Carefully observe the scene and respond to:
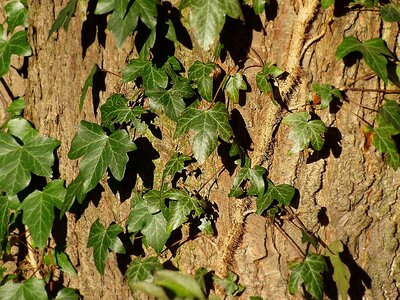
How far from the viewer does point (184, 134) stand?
4.82ft

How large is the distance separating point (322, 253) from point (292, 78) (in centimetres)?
55

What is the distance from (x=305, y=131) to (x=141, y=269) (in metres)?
0.73

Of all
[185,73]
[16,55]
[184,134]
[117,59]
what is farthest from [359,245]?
[16,55]

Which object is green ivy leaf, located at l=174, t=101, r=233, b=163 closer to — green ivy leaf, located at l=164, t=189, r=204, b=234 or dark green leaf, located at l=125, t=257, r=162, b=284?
green ivy leaf, located at l=164, t=189, r=204, b=234

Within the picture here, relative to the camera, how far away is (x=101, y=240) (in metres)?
1.67

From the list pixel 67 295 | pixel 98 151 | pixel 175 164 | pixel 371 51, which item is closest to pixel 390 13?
pixel 371 51

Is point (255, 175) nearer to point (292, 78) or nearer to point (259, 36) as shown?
point (292, 78)

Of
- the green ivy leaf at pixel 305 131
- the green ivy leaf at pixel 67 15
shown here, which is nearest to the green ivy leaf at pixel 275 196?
Answer: the green ivy leaf at pixel 305 131

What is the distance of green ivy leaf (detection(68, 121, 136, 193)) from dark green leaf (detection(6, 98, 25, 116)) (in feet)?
1.67

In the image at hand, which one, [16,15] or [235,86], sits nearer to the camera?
[235,86]

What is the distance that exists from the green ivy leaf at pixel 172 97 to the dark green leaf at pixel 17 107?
72 centimetres

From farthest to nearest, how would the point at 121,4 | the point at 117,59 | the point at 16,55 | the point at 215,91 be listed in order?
the point at 16,55 < the point at 117,59 < the point at 215,91 < the point at 121,4

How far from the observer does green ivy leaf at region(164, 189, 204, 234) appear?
4.95ft

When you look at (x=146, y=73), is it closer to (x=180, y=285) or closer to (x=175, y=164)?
(x=175, y=164)
